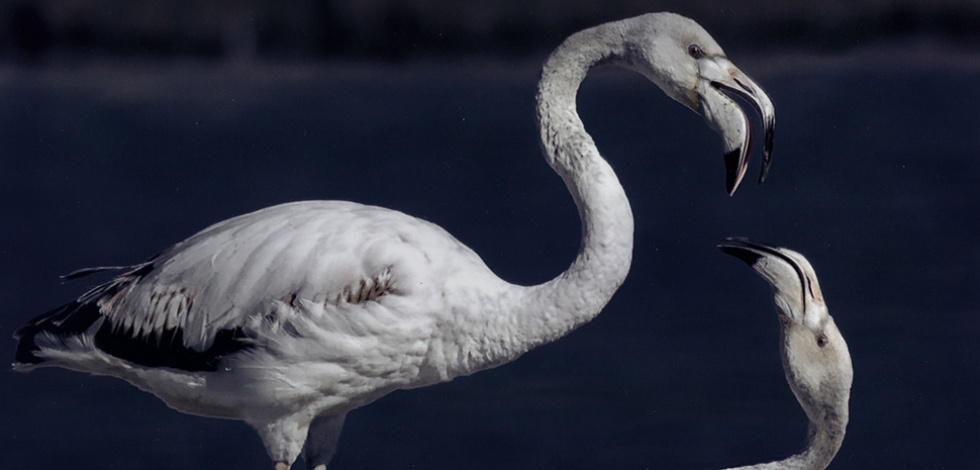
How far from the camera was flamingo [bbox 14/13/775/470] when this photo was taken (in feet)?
15.7

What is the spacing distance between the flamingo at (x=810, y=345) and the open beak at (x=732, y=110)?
29 centimetres

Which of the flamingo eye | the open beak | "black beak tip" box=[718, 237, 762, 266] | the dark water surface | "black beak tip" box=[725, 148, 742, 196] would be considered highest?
the flamingo eye

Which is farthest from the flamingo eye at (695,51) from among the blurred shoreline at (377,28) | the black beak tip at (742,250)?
the blurred shoreline at (377,28)

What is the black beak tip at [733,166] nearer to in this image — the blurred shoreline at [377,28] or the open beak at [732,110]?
the open beak at [732,110]

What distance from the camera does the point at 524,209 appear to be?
962cm

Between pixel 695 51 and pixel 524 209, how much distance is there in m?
4.84

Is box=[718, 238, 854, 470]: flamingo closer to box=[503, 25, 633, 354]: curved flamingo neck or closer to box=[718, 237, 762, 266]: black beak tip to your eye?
box=[718, 237, 762, 266]: black beak tip

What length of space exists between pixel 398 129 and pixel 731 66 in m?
6.11

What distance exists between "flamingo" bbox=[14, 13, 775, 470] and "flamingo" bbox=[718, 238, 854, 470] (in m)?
0.33

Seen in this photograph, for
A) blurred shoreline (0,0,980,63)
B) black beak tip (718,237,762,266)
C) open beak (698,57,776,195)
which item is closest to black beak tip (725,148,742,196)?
open beak (698,57,776,195)

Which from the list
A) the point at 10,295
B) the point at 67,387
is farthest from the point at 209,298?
the point at 10,295

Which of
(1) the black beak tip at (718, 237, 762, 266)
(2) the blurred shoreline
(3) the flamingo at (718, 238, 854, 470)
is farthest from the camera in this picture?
(2) the blurred shoreline

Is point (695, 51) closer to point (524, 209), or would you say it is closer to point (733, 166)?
point (733, 166)

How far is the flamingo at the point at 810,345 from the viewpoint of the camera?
457cm
